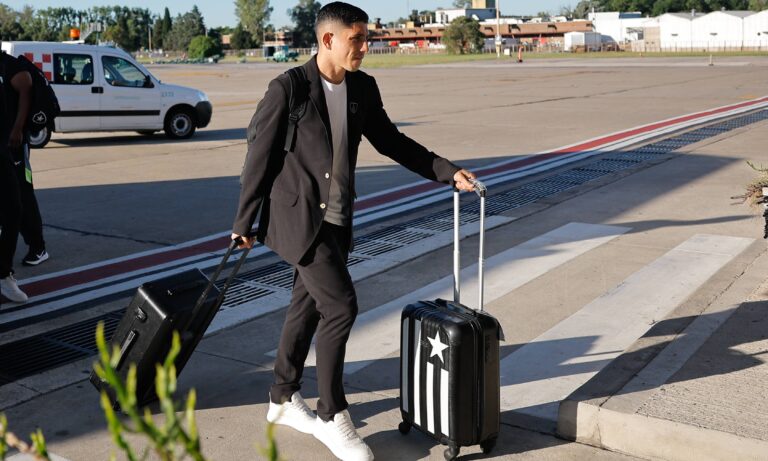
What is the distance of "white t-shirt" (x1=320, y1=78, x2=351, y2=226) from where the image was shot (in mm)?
3920

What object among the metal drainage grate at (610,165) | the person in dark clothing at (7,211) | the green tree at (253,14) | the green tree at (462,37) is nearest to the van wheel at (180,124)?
the metal drainage grate at (610,165)

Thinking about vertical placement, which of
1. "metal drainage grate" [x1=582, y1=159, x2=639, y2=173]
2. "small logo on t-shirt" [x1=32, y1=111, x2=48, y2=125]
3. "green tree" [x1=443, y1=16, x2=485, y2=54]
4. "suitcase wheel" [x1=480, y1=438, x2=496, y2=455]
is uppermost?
"green tree" [x1=443, y1=16, x2=485, y2=54]

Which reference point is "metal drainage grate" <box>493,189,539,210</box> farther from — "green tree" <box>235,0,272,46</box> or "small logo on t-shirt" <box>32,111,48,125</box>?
"green tree" <box>235,0,272,46</box>

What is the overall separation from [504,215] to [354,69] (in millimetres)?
5568

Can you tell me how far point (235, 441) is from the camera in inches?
163

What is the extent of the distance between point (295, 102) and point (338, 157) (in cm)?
30

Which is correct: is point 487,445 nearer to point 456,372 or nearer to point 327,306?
point 456,372

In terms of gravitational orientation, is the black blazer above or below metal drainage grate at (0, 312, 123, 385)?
above

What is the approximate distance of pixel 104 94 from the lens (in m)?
16.5

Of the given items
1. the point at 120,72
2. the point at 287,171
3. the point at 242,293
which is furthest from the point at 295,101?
the point at 120,72

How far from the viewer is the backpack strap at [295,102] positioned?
3.80 m

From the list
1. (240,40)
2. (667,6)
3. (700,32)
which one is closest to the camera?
(700,32)

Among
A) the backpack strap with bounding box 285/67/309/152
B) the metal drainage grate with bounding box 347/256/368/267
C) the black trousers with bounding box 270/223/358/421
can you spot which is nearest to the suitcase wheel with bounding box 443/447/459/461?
the black trousers with bounding box 270/223/358/421

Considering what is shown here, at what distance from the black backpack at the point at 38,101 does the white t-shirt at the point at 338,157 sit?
3972 millimetres
